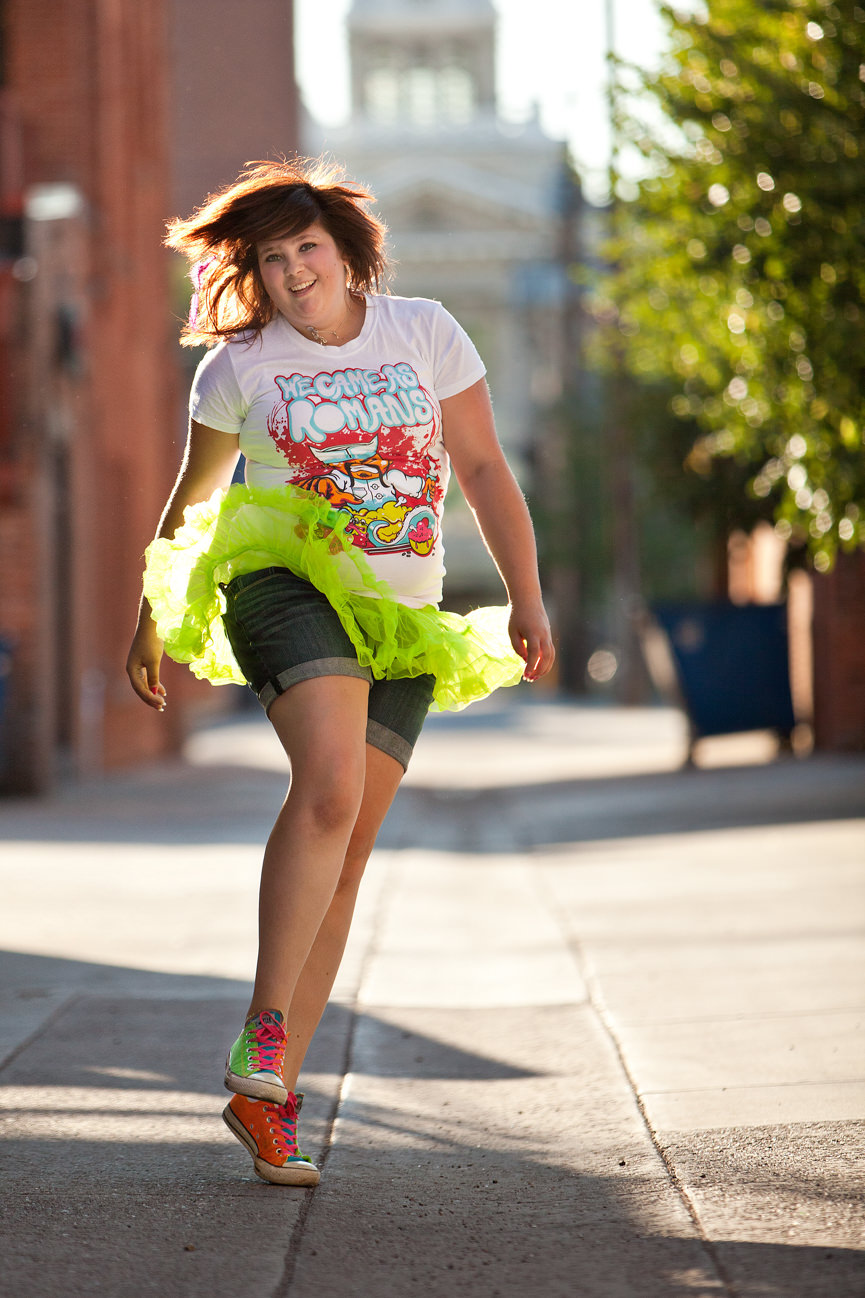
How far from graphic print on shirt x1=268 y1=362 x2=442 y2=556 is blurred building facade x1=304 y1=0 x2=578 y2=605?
4012cm

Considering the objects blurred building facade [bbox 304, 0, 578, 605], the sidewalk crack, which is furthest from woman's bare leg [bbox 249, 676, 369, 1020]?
blurred building facade [bbox 304, 0, 578, 605]

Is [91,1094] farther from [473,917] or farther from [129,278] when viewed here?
[129,278]

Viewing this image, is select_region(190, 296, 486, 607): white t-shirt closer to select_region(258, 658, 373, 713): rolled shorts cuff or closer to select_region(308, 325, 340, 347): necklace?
select_region(308, 325, 340, 347): necklace

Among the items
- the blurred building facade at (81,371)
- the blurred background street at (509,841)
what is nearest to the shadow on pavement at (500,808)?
the blurred background street at (509,841)

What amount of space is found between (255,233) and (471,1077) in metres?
2.06

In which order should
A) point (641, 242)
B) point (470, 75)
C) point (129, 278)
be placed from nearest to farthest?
point (641, 242) → point (129, 278) → point (470, 75)

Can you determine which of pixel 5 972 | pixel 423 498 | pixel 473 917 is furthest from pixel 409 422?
pixel 473 917

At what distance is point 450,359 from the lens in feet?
12.0

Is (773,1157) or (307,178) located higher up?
(307,178)

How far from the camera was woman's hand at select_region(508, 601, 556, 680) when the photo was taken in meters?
3.62

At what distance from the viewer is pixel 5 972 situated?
5695mm

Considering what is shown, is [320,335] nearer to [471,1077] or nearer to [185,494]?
[185,494]

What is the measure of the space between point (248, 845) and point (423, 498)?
617 cm

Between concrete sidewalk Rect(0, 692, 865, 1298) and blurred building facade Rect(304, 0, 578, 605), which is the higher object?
blurred building facade Rect(304, 0, 578, 605)
